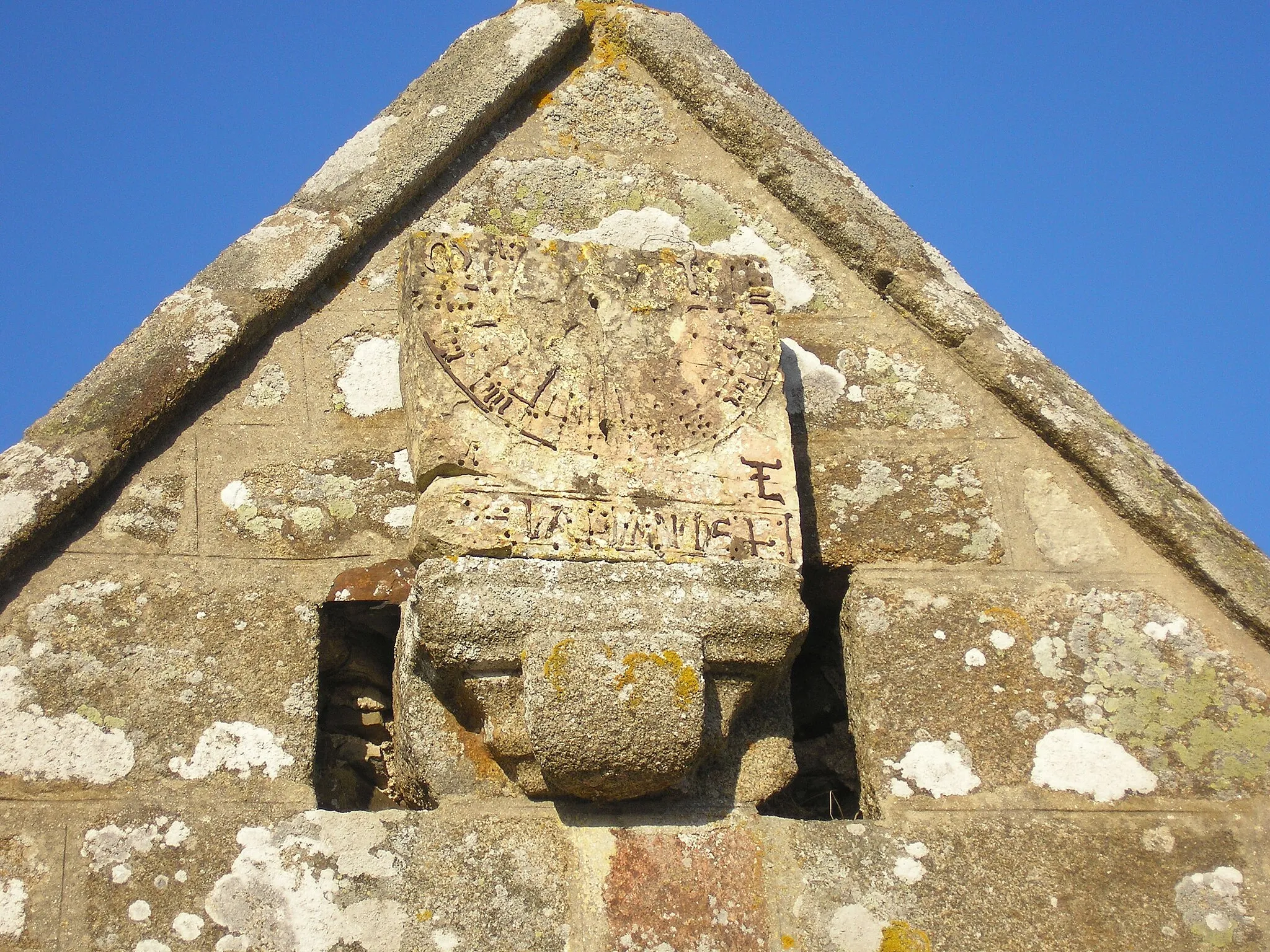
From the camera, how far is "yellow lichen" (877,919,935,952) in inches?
146

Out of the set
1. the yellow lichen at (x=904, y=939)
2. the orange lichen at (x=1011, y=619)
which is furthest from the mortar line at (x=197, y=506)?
the orange lichen at (x=1011, y=619)

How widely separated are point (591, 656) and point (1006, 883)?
3.98 ft

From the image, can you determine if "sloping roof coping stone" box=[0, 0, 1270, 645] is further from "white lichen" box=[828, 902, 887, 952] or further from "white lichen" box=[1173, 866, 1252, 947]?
"white lichen" box=[828, 902, 887, 952]

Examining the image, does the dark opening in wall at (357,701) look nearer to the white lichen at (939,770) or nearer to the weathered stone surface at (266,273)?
the weathered stone surface at (266,273)

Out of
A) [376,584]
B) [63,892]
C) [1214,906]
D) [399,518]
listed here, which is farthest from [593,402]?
[1214,906]

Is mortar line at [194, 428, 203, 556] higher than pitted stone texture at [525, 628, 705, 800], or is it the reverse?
mortar line at [194, 428, 203, 556]

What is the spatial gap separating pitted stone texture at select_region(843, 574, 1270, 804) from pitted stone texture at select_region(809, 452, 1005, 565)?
4.2 inches

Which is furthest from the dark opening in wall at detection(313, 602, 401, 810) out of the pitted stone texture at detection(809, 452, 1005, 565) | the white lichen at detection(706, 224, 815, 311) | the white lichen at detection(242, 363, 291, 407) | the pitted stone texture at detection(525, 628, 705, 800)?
the white lichen at detection(706, 224, 815, 311)

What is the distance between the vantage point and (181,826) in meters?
3.75

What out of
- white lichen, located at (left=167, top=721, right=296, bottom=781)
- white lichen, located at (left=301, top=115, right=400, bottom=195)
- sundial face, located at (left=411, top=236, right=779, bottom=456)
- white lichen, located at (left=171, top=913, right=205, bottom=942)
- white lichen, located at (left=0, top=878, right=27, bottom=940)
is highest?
white lichen, located at (left=301, top=115, right=400, bottom=195)

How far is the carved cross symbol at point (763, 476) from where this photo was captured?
4.08 meters

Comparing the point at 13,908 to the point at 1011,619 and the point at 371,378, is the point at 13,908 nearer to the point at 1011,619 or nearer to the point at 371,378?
the point at 371,378

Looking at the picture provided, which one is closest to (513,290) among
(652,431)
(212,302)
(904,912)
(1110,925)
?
(652,431)

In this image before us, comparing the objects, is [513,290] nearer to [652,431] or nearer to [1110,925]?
[652,431]
